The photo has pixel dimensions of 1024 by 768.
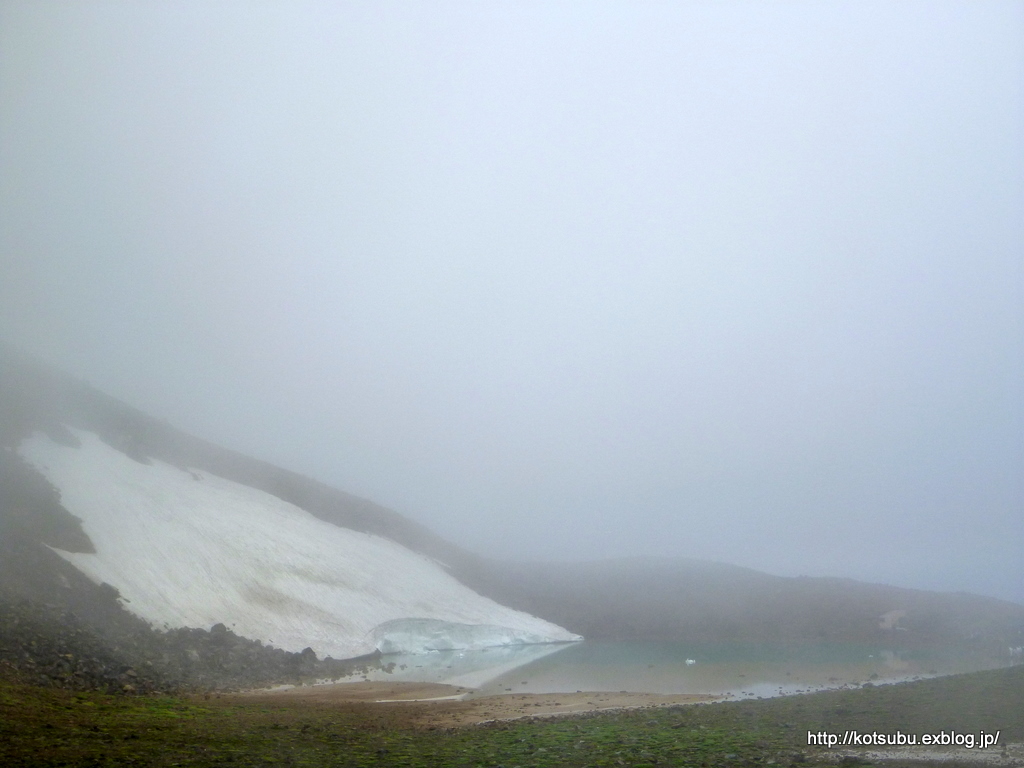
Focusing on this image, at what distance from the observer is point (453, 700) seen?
2412 centimetres

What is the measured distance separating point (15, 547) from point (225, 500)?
1774cm

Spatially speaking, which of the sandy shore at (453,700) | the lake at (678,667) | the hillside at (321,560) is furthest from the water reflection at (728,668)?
the hillside at (321,560)

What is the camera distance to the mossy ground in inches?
443

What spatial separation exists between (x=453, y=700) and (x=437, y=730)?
8666 millimetres

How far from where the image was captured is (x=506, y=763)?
11594mm

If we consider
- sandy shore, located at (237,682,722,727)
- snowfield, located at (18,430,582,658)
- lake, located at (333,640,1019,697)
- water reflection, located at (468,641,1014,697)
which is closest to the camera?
sandy shore, located at (237,682,722,727)

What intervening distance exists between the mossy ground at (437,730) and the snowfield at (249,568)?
12817 millimetres

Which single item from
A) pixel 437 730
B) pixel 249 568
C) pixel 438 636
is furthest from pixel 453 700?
pixel 438 636

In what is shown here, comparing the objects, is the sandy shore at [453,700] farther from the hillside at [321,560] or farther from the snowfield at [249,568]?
the snowfield at [249,568]

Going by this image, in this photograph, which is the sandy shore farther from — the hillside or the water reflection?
the hillside

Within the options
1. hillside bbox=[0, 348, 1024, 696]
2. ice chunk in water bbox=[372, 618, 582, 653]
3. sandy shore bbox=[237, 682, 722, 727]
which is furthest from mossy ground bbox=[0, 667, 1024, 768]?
ice chunk in water bbox=[372, 618, 582, 653]

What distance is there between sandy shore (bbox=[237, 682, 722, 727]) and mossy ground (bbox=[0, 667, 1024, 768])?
4.21 ft

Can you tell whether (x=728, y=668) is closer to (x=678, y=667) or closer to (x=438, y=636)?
(x=678, y=667)

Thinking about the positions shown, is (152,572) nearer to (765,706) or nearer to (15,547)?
(15,547)
